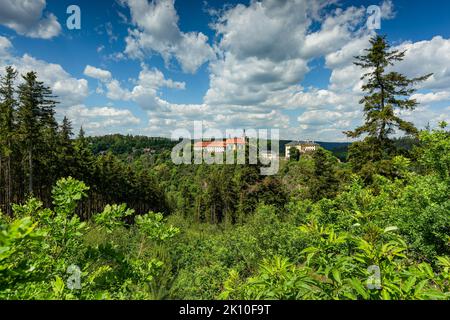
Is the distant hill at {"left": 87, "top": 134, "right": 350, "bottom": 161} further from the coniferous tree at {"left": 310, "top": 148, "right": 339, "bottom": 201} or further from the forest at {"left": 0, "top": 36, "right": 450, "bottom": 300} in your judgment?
the forest at {"left": 0, "top": 36, "right": 450, "bottom": 300}

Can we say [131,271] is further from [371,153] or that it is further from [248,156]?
[248,156]

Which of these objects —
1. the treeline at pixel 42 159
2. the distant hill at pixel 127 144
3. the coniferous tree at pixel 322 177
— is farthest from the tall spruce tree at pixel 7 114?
the distant hill at pixel 127 144

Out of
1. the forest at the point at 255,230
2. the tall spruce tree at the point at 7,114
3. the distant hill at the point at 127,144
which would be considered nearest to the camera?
the forest at the point at 255,230

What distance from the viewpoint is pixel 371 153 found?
53.1 feet

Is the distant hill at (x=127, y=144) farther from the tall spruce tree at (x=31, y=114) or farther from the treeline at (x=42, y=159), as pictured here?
the tall spruce tree at (x=31, y=114)

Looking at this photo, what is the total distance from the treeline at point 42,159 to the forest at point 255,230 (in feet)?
0.51

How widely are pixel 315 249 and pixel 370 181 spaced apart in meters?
16.8

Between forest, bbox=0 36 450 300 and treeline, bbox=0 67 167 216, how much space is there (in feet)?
0.51

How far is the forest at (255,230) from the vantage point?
1.71 meters

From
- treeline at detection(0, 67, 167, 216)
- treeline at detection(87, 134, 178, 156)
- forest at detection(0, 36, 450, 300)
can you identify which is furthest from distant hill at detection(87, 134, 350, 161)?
forest at detection(0, 36, 450, 300)

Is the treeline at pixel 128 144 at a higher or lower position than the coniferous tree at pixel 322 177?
higher

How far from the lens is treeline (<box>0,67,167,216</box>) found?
2278cm

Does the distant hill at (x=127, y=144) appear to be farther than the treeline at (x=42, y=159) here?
Yes
